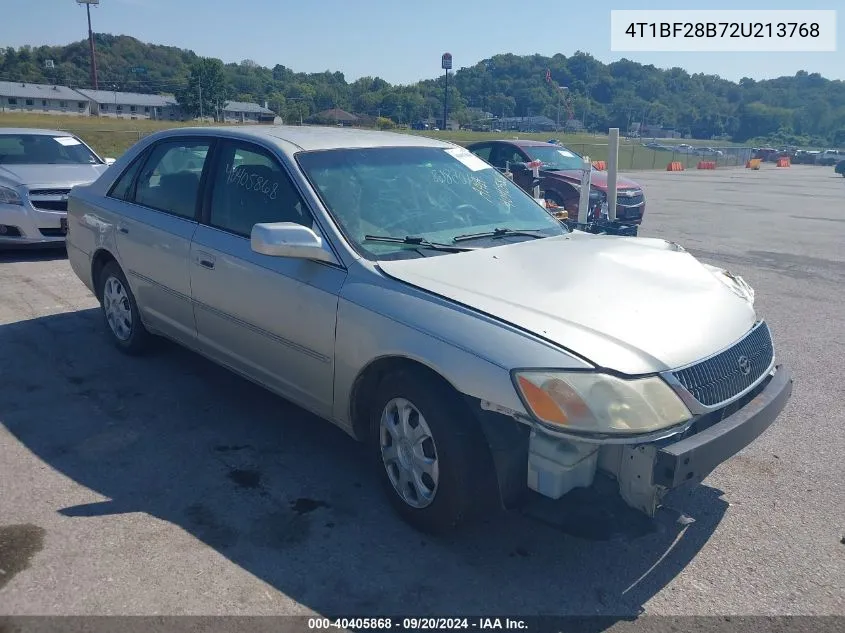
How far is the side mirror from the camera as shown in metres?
3.39

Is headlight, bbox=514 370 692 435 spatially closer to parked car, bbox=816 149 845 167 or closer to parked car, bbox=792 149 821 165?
parked car, bbox=816 149 845 167

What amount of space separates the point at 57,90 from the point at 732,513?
353 feet

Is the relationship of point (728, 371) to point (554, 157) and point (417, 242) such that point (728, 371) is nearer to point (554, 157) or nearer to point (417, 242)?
point (417, 242)

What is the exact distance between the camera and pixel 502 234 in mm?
4027

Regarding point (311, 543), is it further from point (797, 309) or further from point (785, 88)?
point (785, 88)

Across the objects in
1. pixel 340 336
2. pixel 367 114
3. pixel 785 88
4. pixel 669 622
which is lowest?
pixel 669 622

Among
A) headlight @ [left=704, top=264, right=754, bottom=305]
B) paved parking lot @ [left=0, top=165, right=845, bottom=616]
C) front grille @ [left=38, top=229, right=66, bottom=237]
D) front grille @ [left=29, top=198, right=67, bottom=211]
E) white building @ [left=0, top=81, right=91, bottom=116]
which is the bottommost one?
paved parking lot @ [left=0, top=165, right=845, bottom=616]

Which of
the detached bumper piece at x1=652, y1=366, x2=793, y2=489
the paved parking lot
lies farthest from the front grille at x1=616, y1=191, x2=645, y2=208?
the detached bumper piece at x1=652, y1=366, x2=793, y2=489

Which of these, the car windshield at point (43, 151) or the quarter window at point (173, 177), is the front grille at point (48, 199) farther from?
the quarter window at point (173, 177)

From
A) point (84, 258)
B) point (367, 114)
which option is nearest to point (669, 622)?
point (84, 258)

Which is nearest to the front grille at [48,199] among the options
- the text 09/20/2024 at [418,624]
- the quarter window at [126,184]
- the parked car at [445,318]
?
the quarter window at [126,184]

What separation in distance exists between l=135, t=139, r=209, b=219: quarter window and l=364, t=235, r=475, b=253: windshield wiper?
1.45 m

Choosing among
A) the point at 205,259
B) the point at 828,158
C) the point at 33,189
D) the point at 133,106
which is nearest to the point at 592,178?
the point at 33,189

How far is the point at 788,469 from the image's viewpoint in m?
3.88
